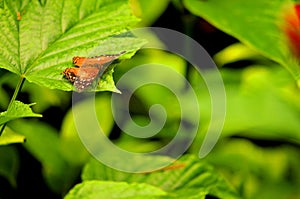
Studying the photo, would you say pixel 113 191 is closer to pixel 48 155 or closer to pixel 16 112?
pixel 16 112

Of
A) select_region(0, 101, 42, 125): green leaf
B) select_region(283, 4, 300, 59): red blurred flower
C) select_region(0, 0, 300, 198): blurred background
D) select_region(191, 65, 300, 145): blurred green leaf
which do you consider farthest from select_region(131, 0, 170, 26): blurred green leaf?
select_region(0, 101, 42, 125): green leaf

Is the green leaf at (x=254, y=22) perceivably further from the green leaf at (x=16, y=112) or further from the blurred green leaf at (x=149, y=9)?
the green leaf at (x=16, y=112)

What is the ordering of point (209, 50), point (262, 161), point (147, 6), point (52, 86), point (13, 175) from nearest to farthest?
point (52, 86) < point (13, 175) < point (147, 6) < point (209, 50) < point (262, 161)

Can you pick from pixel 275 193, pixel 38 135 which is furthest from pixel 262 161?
pixel 38 135

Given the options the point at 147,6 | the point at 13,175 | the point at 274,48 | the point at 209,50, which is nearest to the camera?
the point at 274,48

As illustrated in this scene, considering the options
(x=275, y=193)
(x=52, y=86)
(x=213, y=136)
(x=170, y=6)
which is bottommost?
(x=275, y=193)

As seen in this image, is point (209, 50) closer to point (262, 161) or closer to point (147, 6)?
point (147, 6)
